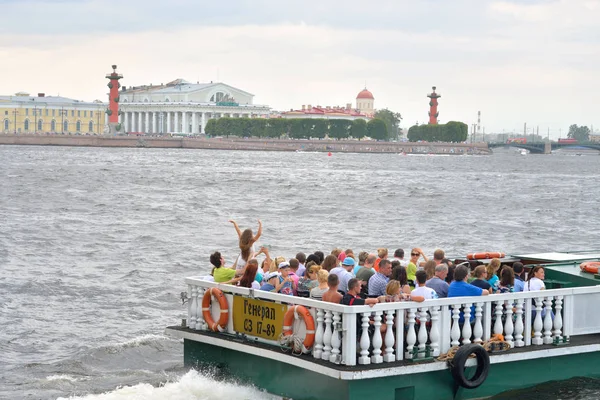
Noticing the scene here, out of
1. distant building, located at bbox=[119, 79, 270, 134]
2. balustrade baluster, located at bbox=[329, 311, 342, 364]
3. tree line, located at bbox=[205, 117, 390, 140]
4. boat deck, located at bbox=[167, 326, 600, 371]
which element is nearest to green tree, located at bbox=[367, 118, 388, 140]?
tree line, located at bbox=[205, 117, 390, 140]

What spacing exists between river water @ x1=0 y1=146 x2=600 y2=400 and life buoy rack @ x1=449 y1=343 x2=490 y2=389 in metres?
1.03

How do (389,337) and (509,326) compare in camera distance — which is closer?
(389,337)

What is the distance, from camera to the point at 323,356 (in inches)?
332

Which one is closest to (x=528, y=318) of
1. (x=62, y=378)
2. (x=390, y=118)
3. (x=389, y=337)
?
(x=389, y=337)

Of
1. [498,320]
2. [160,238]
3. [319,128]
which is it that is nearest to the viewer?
[498,320]

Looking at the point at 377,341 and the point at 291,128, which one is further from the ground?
the point at 291,128

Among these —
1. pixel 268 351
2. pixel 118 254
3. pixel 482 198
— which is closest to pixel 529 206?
pixel 482 198

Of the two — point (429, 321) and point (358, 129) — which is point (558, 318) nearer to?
point (429, 321)

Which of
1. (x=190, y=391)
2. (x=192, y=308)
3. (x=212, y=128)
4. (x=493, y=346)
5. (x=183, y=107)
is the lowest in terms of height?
(x=190, y=391)

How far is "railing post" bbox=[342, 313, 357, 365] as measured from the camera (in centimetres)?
821

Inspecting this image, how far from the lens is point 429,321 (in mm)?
8711

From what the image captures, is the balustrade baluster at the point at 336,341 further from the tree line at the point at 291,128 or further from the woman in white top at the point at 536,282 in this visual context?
the tree line at the point at 291,128

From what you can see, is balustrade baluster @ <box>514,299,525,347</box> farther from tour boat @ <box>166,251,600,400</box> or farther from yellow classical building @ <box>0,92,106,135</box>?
yellow classical building @ <box>0,92,106,135</box>

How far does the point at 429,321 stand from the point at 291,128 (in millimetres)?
146753
